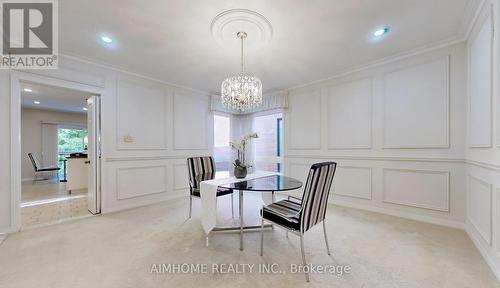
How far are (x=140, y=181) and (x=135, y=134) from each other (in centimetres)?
88

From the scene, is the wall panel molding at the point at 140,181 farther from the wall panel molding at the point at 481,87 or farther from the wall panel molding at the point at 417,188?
the wall panel molding at the point at 481,87

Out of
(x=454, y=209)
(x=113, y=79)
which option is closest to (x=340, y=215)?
(x=454, y=209)

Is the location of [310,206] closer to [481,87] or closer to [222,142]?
[481,87]

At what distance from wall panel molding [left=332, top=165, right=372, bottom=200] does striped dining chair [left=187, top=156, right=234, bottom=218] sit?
81.3 inches

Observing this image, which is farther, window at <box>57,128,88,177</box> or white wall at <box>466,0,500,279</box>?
window at <box>57,128,88,177</box>

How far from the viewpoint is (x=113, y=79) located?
11.0 feet

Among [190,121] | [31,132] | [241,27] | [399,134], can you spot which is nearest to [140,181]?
[190,121]

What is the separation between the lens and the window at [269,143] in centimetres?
492

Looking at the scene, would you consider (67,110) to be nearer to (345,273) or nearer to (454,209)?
(345,273)

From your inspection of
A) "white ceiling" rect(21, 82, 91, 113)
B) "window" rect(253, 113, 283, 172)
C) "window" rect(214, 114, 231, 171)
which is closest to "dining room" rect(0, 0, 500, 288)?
"window" rect(253, 113, 283, 172)

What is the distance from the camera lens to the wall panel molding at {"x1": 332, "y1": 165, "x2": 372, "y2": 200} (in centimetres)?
334

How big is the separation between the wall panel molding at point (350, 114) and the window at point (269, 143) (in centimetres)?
136

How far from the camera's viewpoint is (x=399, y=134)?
3.01 m

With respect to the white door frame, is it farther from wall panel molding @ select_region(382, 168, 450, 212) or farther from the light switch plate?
wall panel molding @ select_region(382, 168, 450, 212)
